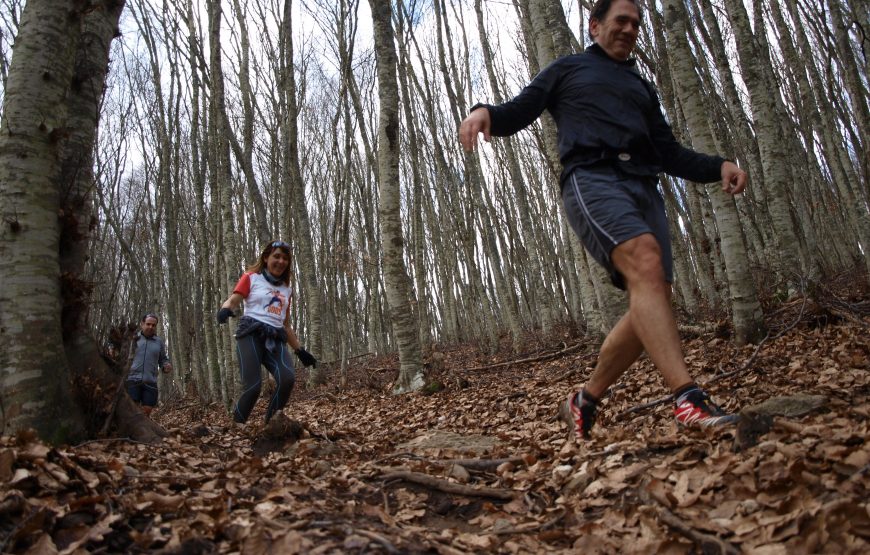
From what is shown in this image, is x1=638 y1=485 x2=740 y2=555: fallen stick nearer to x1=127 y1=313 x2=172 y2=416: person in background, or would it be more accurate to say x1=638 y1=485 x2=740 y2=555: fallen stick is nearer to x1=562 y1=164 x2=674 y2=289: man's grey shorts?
x1=562 y1=164 x2=674 y2=289: man's grey shorts

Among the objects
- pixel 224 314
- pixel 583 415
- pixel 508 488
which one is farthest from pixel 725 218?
Result: pixel 224 314

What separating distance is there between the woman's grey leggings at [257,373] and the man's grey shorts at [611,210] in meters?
3.14

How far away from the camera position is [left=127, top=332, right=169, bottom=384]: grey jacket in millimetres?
7895

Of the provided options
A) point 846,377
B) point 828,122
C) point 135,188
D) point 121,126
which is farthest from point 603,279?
point 135,188

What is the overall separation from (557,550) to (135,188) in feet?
82.3

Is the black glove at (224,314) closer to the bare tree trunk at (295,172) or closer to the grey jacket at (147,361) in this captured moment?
the grey jacket at (147,361)

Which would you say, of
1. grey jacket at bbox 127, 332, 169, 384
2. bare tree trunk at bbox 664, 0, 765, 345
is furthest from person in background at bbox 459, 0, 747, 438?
grey jacket at bbox 127, 332, 169, 384

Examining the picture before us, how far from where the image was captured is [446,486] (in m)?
2.49

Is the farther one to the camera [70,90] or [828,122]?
[828,122]

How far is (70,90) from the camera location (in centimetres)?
346

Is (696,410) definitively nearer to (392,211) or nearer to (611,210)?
(611,210)

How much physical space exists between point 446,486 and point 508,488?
0.29 meters

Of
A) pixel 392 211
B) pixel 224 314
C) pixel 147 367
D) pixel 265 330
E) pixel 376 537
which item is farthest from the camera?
pixel 147 367

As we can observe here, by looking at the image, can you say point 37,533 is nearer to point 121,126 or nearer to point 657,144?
point 657,144
